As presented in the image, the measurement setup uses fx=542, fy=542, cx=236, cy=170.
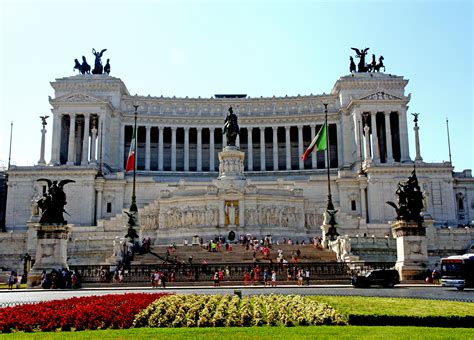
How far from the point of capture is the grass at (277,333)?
47.3 ft

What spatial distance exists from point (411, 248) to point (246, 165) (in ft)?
218

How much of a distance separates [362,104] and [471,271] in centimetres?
6529

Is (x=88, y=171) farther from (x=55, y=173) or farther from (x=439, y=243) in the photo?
(x=439, y=243)

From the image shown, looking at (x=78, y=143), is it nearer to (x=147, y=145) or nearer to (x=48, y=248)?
(x=147, y=145)

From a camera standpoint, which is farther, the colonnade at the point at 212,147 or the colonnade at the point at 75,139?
the colonnade at the point at 212,147

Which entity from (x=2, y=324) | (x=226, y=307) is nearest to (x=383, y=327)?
(x=226, y=307)

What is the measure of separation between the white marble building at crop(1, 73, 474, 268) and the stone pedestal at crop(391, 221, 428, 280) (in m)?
26.3

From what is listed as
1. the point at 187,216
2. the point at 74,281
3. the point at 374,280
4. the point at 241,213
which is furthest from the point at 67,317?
the point at 187,216

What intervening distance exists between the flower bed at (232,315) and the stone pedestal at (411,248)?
806 inches

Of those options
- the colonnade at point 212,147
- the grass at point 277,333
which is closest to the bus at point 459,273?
the grass at point 277,333

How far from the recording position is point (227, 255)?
52.1 metres

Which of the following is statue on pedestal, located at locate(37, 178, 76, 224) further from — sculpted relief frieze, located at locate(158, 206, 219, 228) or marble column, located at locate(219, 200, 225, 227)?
marble column, located at locate(219, 200, 225, 227)

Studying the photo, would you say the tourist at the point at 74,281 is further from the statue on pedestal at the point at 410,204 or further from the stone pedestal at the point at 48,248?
the statue on pedestal at the point at 410,204

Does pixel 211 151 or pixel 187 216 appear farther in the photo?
pixel 211 151
